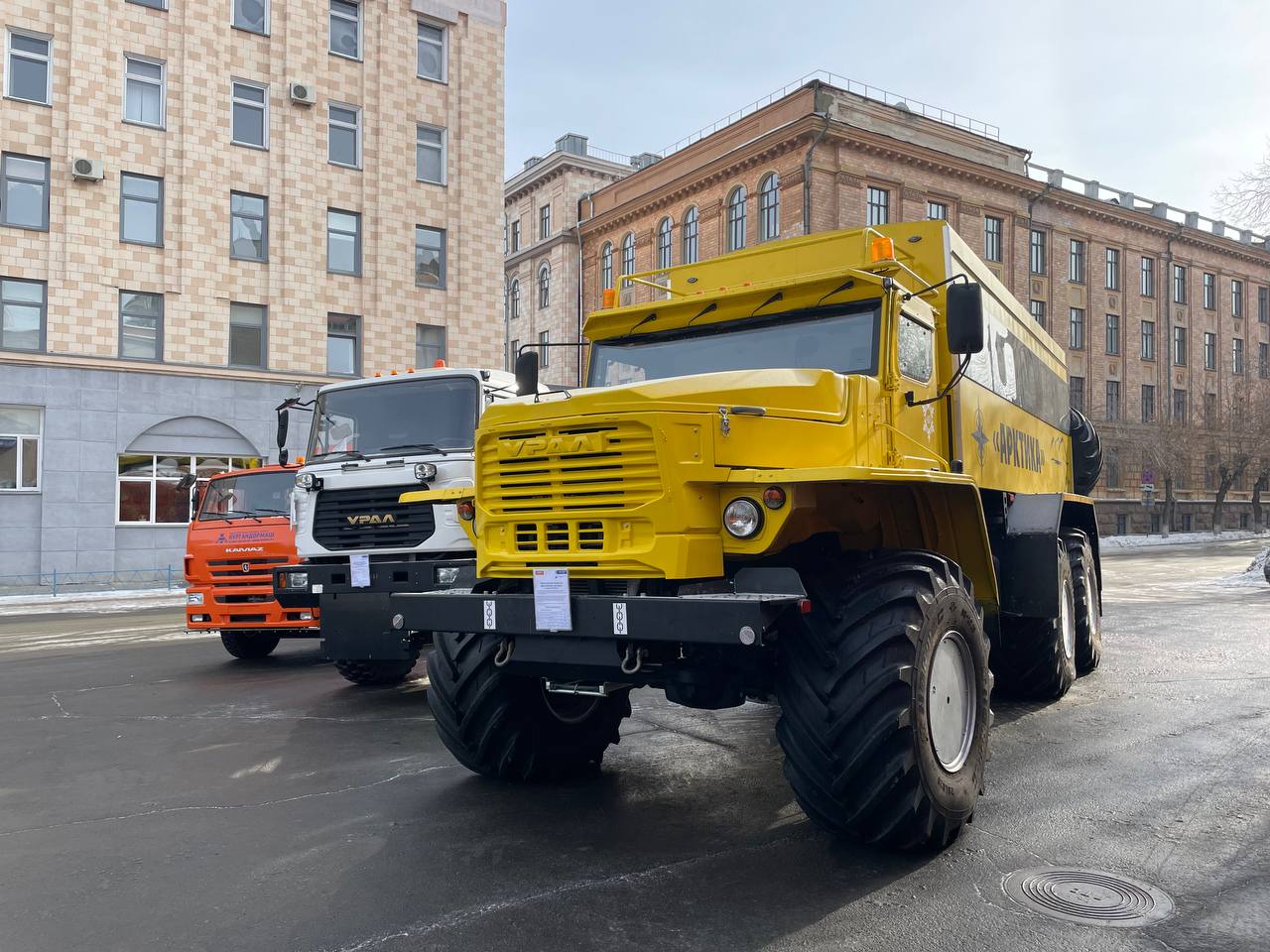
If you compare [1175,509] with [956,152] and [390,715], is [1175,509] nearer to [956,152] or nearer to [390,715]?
[956,152]

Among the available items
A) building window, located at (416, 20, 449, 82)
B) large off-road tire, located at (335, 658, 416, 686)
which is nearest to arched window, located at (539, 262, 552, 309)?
building window, located at (416, 20, 449, 82)

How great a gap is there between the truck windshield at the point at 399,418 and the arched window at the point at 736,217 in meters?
34.0

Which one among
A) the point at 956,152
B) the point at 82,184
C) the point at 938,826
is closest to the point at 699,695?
the point at 938,826

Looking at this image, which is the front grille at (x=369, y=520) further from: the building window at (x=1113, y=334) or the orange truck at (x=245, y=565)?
the building window at (x=1113, y=334)

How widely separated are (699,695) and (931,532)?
1.75 metres

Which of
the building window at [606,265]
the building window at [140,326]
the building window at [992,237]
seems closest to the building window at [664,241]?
the building window at [606,265]

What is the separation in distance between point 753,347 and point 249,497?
8.07m

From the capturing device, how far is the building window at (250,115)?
90.8 feet

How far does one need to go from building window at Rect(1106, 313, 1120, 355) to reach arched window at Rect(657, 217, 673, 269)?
23369 millimetres

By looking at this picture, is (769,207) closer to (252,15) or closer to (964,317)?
(252,15)

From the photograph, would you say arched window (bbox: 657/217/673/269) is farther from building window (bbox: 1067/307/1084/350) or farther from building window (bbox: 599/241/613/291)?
building window (bbox: 1067/307/1084/350)

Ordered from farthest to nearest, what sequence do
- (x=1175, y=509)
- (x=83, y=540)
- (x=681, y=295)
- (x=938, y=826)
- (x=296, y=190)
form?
(x=1175, y=509), (x=296, y=190), (x=83, y=540), (x=681, y=295), (x=938, y=826)

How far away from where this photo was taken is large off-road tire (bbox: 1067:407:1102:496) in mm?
12945

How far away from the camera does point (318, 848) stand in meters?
5.19
